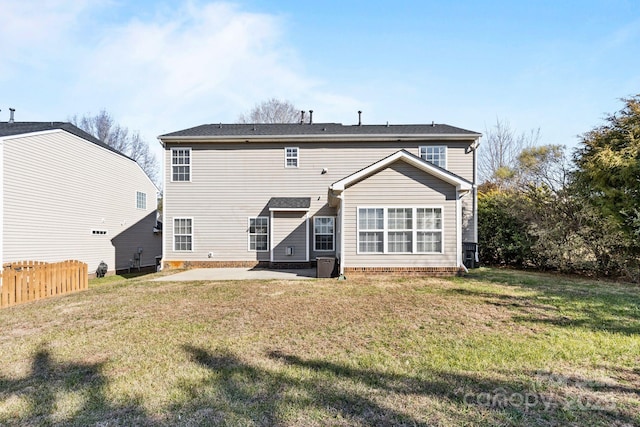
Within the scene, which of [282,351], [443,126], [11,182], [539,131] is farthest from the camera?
[539,131]

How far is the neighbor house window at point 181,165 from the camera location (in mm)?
14773

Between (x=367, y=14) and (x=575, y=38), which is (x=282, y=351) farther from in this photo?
(x=575, y=38)

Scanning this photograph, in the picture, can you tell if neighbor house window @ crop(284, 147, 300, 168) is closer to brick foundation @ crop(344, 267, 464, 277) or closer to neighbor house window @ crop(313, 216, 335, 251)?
neighbor house window @ crop(313, 216, 335, 251)

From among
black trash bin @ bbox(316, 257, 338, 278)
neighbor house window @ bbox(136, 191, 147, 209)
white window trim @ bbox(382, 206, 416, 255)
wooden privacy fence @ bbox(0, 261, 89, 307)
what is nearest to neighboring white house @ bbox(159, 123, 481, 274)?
black trash bin @ bbox(316, 257, 338, 278)

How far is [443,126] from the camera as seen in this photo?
15688 millimetres

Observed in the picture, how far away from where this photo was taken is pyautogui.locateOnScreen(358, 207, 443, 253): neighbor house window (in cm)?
1059

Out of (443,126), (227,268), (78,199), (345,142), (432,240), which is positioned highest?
(443,126)

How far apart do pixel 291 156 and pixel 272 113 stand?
53.1 feet

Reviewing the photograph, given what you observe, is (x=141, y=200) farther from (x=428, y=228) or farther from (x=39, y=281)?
(x=428, y=228)

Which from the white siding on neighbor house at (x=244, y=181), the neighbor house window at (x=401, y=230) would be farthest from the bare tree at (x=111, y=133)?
the neighbor house window at (x=401, y=230)

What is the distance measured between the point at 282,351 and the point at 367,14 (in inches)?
397

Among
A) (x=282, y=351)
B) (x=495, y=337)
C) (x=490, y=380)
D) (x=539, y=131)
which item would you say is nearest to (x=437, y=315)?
(x=495, y=337)

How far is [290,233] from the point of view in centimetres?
1439

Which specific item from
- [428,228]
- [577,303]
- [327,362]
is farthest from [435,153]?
[327,362]
